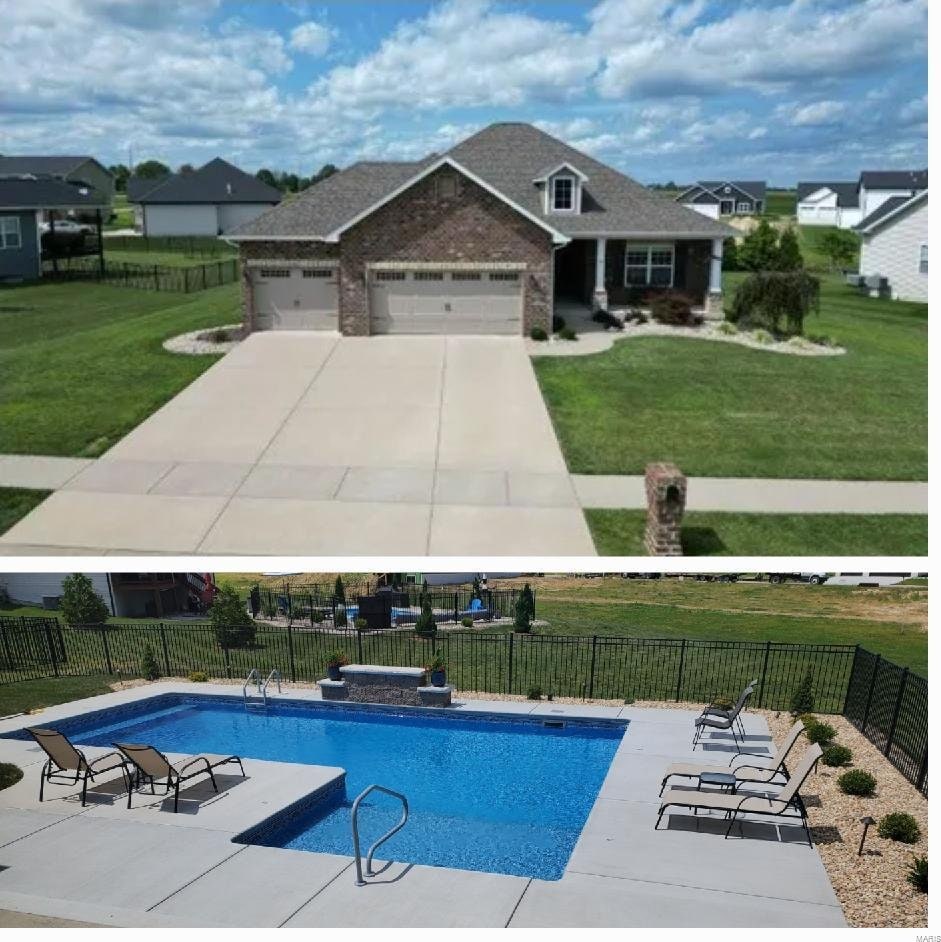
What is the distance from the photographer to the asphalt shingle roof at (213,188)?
60062 millimetres

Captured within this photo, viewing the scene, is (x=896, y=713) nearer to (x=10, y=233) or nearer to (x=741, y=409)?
(x=741, y=409)

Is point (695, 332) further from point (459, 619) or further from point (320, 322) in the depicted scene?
point (459, 619)

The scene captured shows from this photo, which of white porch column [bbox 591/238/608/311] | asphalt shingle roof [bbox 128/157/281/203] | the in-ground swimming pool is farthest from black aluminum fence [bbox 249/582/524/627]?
asphalt shingle roof [bbox 128/157/281/203]

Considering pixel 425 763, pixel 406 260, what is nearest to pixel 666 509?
pixel 425 763

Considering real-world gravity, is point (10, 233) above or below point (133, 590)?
above

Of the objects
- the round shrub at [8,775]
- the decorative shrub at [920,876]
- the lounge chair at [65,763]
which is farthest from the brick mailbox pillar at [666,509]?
the round shrub at [8,775]

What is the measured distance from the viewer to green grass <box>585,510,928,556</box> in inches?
521

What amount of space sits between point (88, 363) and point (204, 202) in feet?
133

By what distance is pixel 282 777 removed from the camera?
1109 cm

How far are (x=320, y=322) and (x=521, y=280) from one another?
5341 millimetres

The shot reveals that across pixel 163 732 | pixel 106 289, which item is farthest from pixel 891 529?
pixel 106 289

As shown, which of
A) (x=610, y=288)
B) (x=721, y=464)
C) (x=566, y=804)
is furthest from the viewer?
(x=610, y=288)

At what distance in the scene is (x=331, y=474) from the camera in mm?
15492

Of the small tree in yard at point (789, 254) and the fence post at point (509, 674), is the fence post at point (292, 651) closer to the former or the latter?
the fence post at point (509, 674)
